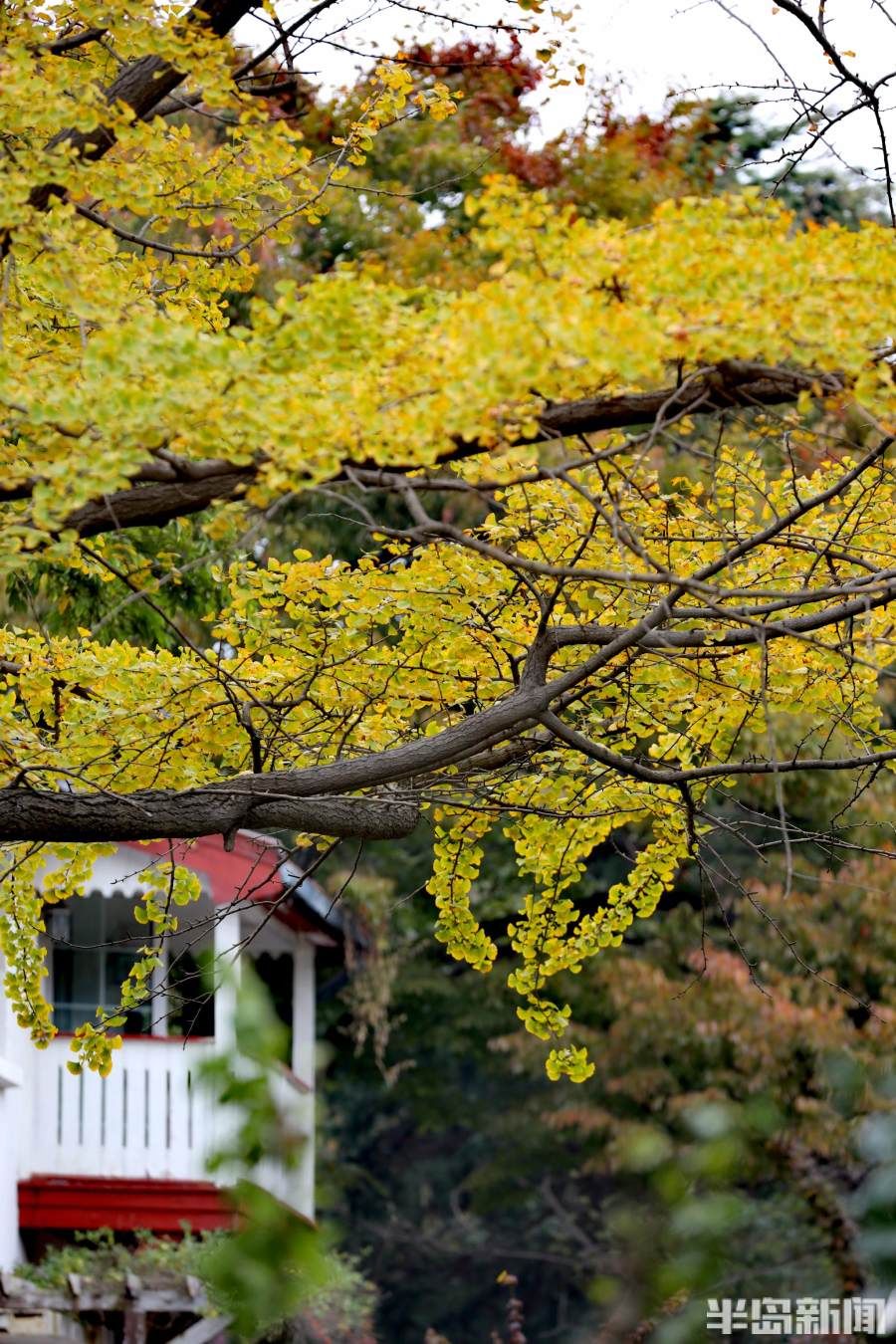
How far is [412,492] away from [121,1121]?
867 cm

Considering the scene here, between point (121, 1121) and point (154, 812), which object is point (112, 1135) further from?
point (154, 812)

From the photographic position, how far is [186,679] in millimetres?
6211

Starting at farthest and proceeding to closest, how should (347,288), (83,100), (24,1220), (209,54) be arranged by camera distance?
1. (24,1220)
2. (209,54)
3. (83,100)
4. (347,288)

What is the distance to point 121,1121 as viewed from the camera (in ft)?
41.3

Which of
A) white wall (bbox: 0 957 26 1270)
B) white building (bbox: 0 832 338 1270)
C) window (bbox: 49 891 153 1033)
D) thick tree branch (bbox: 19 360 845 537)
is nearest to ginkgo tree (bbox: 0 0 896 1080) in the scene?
thick tree branch (bbox: 19 360 845 537)

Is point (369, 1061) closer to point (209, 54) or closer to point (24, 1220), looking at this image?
point (24, 1220)

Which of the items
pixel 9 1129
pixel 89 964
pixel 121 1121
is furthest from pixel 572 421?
pixel 89 964

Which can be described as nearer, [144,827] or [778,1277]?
[144,827]

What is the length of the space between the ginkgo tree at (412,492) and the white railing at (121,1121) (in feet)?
17.8

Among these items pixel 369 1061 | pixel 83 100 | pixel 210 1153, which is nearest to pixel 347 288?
pixel 83 100

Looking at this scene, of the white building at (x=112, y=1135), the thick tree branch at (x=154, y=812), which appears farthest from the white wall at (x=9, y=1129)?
the thick tree branch at (x=154, y=812)

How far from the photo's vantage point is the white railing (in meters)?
12.5

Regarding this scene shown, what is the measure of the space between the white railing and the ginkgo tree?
5.42 m

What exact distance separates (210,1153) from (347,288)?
2.84 meters
